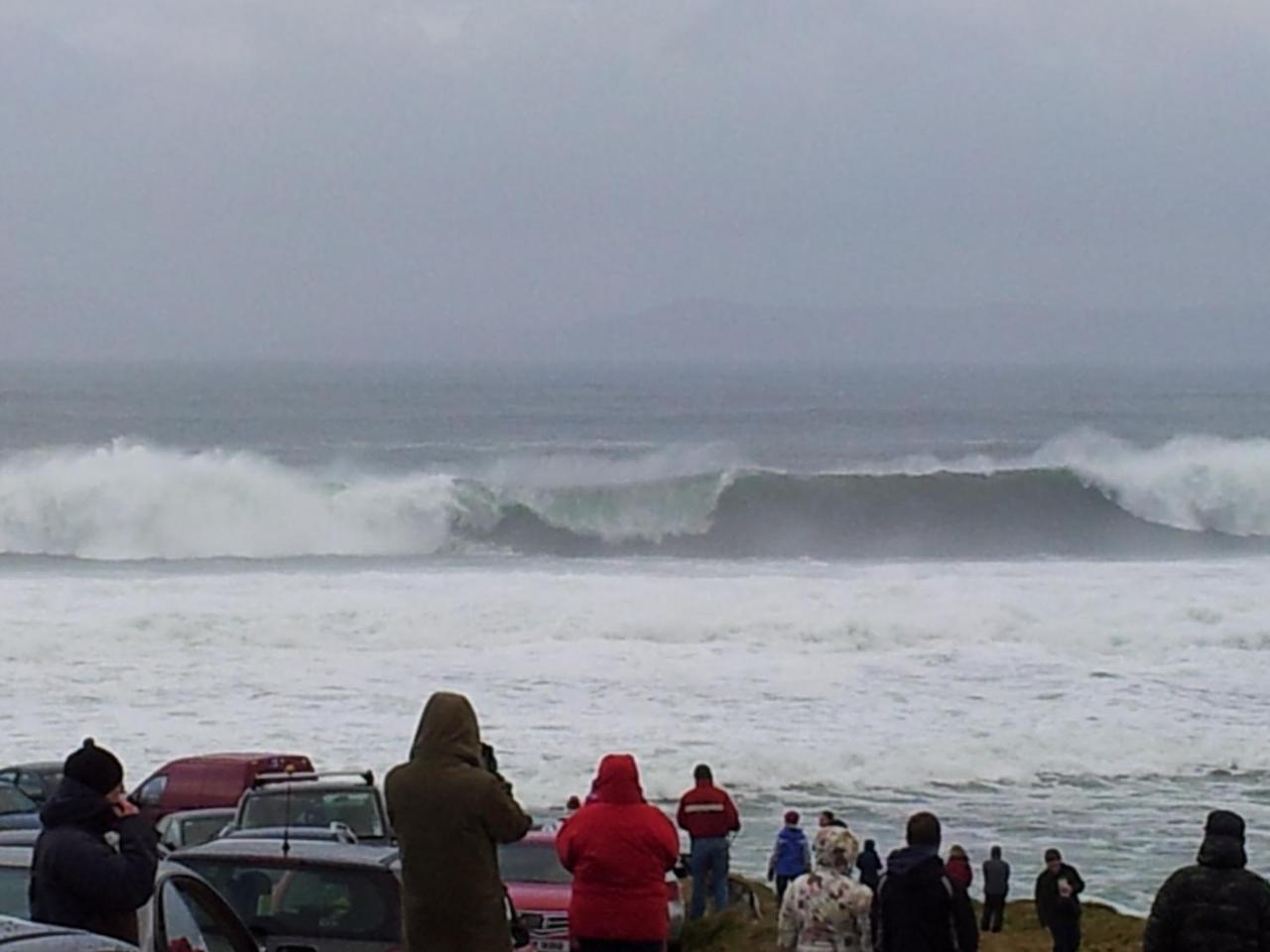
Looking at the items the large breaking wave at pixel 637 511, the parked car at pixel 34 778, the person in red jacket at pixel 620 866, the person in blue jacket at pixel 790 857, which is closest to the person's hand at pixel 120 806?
the person in red jacket at pixel 620 866

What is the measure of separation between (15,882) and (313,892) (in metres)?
1.32

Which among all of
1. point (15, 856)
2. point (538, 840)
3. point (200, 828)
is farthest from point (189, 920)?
point (200, 828)

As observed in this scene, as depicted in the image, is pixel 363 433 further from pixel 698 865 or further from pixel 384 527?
pixel 698 865

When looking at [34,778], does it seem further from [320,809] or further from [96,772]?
[96,772]

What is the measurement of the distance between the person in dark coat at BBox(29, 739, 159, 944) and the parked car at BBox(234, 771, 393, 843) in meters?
6.74

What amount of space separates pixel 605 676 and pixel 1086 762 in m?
7.59

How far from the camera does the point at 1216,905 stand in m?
7.10

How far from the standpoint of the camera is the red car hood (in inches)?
483

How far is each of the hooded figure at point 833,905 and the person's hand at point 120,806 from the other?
8.70 ft

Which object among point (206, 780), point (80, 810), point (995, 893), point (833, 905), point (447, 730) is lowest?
point (995, 893)

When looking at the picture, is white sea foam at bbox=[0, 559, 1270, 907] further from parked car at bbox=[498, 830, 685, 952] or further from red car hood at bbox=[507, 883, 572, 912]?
red car hood at bbox=[507, 883, 572, 912]

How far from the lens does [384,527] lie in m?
53.9

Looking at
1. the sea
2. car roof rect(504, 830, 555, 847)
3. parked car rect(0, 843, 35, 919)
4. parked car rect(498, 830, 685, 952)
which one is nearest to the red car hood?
parked car rect(498, 830, 685, 952)

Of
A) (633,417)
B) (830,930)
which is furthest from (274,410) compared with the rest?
(830,930)
